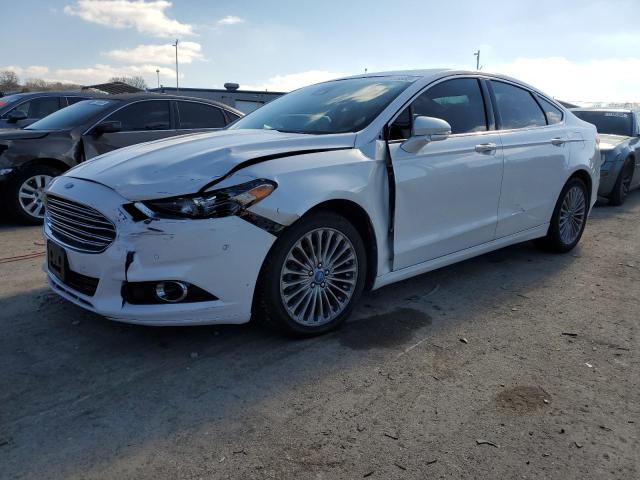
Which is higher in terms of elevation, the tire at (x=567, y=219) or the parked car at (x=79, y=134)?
the parked car at (x=79, y=134)

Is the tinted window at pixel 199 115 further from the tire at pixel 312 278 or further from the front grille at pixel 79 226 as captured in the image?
the tire at pixel 312 278

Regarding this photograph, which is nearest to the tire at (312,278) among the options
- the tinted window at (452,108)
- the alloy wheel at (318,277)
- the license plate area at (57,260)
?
the alloy wheel at (318,277)

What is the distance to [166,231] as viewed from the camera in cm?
286

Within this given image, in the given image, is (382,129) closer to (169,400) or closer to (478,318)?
(478,318)

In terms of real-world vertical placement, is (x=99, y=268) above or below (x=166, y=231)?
below

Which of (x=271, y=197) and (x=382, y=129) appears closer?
(x=271, y=197)

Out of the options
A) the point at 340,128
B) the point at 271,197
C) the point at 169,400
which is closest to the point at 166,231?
the point at 271,197

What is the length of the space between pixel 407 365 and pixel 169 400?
4.32ft

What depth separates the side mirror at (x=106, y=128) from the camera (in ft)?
22.2

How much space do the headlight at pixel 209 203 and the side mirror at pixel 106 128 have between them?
4323 mm

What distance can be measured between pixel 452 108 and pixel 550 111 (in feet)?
5.37

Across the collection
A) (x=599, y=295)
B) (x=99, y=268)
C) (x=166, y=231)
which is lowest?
(x=599, y=295)

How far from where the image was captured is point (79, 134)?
22.6 feet

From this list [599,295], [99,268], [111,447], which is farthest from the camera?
[599,295]
